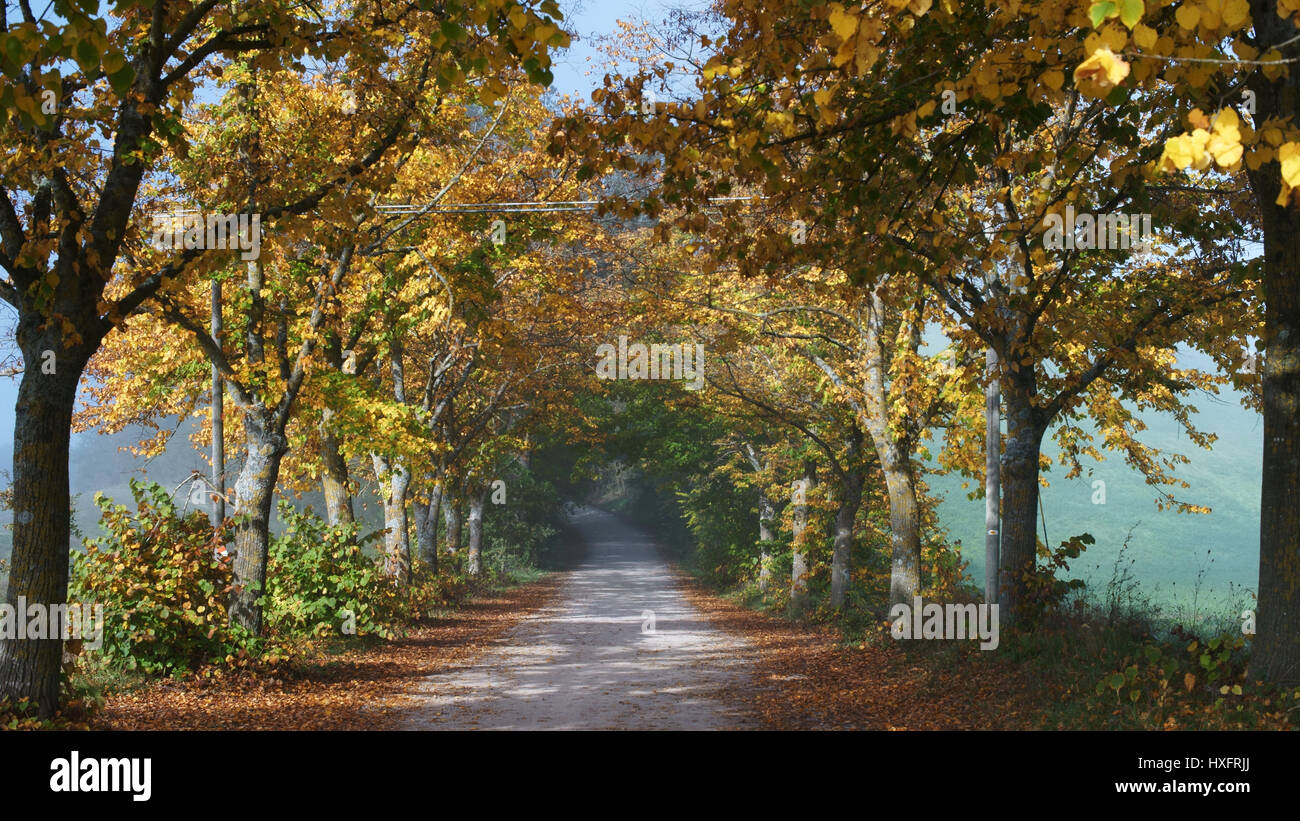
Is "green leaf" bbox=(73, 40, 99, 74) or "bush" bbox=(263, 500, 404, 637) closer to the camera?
"green leaf" bbox=(73, 40, 99, 74)

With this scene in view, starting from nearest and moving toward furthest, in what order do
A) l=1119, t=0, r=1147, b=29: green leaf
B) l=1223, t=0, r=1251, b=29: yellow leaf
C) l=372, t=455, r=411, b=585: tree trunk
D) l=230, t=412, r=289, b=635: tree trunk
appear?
1. l=1119, t=0, r=1147, b=29: green leaf
2. l=1223, t=0, r=1251, b=29: yellow leaf
3. l=230, t=412, r=289, b=635: tree trunk
4. l=372, t=455, r=411, b=585: tree trunk

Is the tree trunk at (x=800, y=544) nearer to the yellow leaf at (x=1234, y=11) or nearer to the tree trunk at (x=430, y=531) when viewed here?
the tree trunk at (x=430, y=531)

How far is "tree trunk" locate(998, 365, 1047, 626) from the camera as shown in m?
12.9

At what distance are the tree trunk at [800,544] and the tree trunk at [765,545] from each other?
1369 millimetres

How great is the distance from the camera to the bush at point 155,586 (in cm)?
1155

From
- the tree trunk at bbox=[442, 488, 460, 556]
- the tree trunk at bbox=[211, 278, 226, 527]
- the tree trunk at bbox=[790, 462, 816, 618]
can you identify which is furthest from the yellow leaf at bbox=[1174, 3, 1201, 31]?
the tree trunk at bbox=[442, 488, 460, 556]

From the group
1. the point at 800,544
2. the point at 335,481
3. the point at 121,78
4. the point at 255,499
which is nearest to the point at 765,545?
the point at 800,544

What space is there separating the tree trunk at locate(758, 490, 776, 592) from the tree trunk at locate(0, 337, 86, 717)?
772 inches

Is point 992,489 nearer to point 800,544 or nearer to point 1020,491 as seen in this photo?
→ point 1020,491

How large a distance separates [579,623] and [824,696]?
11118 mm

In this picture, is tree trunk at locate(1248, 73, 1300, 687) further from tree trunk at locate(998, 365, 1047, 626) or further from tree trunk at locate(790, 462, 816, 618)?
tree trunk at locate(790, 462, 816, 618)

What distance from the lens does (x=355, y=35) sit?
29.2ft

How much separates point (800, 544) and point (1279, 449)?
15.5m

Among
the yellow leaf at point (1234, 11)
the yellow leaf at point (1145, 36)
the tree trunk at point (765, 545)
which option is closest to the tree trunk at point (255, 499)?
the yellow leaf at point (1145, 36)
